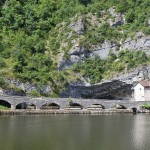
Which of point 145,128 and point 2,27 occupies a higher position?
point 2,27

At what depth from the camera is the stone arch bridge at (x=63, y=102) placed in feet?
347

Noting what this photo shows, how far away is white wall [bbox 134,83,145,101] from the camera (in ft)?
386

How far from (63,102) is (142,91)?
68.7ft

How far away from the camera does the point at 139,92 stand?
390 ft

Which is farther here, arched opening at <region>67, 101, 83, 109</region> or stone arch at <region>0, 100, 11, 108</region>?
arched opening at <region>67, 101, 83, 109</region>

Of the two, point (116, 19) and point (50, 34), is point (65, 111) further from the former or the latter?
point (116, 19)

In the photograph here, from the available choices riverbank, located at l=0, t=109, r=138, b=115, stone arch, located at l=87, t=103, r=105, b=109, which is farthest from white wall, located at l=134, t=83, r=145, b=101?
stone arch, located at l=87, t=103, r=105, b=109

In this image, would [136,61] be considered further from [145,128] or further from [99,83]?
[145,128]

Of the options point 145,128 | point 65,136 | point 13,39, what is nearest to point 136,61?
point 13,39

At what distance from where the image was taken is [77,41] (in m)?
132

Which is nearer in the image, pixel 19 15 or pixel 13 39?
pixel 13 39

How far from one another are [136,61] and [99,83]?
11577mm

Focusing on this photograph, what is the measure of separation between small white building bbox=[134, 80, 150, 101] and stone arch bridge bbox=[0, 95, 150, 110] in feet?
15.1

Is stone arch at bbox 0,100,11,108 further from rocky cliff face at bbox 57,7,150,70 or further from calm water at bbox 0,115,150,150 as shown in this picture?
calm water at bbox 0,115,150,150
